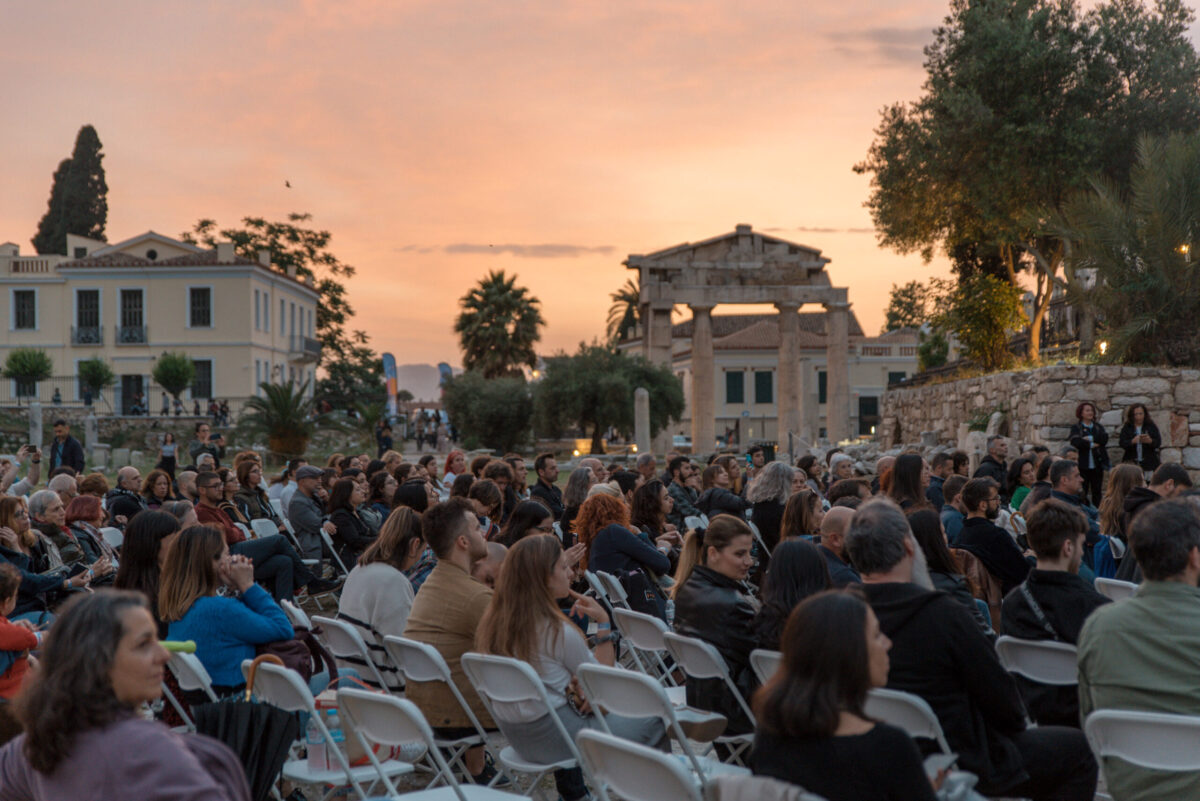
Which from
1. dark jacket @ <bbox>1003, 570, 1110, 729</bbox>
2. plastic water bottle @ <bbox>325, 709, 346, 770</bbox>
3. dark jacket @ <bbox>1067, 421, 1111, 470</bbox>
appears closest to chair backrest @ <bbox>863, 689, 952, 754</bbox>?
dark jacket @ <bbox>1003, 570, 1110, 729</bbox>

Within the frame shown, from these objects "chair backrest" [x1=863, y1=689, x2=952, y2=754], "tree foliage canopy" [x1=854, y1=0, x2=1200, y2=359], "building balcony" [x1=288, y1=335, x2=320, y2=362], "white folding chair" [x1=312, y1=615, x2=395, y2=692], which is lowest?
"white folding chair" [x1=312, y1=615, x2=395, y2=692]

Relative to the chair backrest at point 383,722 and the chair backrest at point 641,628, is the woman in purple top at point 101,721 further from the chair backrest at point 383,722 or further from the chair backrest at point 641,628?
the chair backrest at point 641,628

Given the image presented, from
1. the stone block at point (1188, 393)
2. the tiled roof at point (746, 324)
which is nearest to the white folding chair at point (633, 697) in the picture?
the stone block at point (1188, 393)

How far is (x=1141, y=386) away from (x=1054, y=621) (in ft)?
43.5

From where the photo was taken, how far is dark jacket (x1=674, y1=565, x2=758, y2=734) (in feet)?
15.9

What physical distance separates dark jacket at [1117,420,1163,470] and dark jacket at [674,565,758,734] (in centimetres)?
1158

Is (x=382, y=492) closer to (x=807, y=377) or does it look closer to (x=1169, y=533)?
(x=1169, y=533)

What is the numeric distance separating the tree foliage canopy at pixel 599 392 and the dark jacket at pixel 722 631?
31.4 meters

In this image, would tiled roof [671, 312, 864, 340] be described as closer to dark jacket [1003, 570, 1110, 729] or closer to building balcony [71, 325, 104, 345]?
building balcony [71, 325, 104, 345]

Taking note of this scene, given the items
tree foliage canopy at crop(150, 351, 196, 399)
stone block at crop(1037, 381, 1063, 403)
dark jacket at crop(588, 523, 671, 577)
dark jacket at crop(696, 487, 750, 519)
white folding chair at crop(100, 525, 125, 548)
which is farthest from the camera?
tree foliage canopy at crop(150, 351, 196, 399)

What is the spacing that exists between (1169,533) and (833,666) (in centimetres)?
177

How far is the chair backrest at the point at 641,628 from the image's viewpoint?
5.47 metres

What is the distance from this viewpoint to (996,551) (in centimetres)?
668

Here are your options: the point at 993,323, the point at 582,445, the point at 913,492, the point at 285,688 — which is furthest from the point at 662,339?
the point at 285,688
